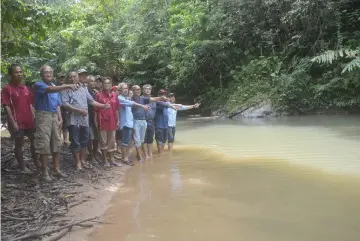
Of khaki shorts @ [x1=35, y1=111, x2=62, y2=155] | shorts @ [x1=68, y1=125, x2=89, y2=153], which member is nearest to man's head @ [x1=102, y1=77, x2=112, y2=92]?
shorts @ [x1=68, y1=125, x2=89, y2=153]

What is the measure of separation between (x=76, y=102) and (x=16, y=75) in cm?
105

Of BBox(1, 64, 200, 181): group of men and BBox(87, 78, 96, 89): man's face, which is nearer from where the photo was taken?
BBox(1, 64, 200, 181): group of men

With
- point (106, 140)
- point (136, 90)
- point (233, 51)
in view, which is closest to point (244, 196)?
point (106, 140)

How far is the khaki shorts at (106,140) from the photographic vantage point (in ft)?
22.3

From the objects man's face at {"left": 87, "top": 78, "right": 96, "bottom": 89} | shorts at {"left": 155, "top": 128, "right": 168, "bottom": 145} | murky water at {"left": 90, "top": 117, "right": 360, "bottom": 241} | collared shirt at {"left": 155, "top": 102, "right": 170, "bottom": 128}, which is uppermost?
man's face at {"left": 87, "top": 78, "right": 96, "bottom": 89}

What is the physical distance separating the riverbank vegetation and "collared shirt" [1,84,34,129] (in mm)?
6326

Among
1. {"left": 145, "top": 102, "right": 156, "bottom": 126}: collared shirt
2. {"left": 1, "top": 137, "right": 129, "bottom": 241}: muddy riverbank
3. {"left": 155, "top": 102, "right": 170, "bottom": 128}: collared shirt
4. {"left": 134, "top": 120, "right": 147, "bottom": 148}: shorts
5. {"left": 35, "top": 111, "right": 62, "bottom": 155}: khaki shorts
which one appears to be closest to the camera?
{"left": 1, "top": 137, "right": 129, "bottom": 241}: muddy riverbank

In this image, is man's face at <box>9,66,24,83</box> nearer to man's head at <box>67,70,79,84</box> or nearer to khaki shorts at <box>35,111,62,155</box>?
khaki shorts at <box>35,111,62,155</box>

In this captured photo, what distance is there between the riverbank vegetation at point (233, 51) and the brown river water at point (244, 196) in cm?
651

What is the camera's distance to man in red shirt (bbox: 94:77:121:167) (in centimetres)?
673

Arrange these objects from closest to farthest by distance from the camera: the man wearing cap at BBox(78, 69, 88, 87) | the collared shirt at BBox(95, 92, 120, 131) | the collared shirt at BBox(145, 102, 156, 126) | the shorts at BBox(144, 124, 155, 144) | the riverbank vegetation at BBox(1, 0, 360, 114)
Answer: the man wearing cap at BBox(78, 69, 88, 87)
the collared shirt at BBox(95, 92, 120, 131)
the collared shirt at BBox(145, 102, 156, 126)
the shorts at BBox(144, 124, 155, 144)
the riverbank vegetation at BBox(1, 0, 360, 114)

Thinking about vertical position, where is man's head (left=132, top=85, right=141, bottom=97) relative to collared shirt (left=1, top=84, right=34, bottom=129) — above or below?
above

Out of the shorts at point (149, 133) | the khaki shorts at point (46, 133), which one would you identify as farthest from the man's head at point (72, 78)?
the shorts at point (149, 133)

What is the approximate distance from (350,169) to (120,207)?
12.9ft
